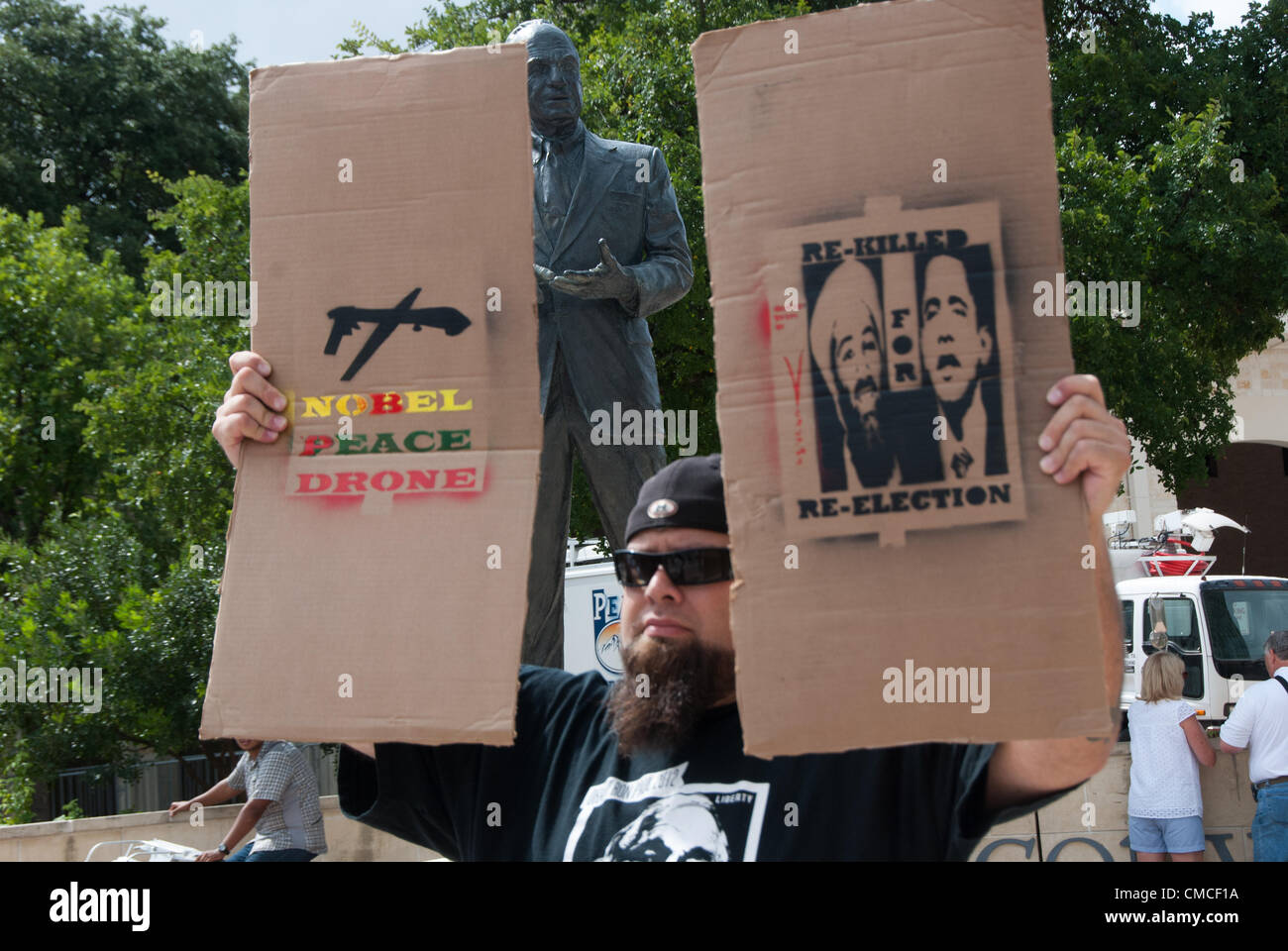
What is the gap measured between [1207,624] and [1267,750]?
7985mm

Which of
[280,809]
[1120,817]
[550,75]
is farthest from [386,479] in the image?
[1120,817]

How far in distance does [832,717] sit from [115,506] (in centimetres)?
1411

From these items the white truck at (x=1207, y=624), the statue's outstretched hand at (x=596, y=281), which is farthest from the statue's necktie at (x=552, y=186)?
the white truck at (x=1207, y=624)

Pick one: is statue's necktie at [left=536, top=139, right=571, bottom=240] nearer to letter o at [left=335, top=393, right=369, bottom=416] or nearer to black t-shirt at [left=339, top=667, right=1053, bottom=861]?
letter o at [left=335, top=393, right=369, bottom=416]

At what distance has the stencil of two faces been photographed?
228cm

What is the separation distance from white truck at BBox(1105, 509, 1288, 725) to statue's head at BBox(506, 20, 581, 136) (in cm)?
1108

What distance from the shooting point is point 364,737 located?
245 cm

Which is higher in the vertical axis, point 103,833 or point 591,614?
point 591,614

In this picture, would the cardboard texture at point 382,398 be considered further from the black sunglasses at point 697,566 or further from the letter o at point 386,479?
the black sunglasses at point 697,566

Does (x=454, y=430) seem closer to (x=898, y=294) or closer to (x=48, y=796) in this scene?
(x=898, y=294)

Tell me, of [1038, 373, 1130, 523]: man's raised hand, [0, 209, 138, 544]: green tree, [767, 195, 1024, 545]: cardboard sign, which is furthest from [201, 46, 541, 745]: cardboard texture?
[0, 209, 138, 544]: green tree

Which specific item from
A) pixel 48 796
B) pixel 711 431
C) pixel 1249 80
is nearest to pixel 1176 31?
pixel 1249 80

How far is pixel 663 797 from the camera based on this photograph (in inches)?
95.2

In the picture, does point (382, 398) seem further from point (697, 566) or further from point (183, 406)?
point (183, 406)
